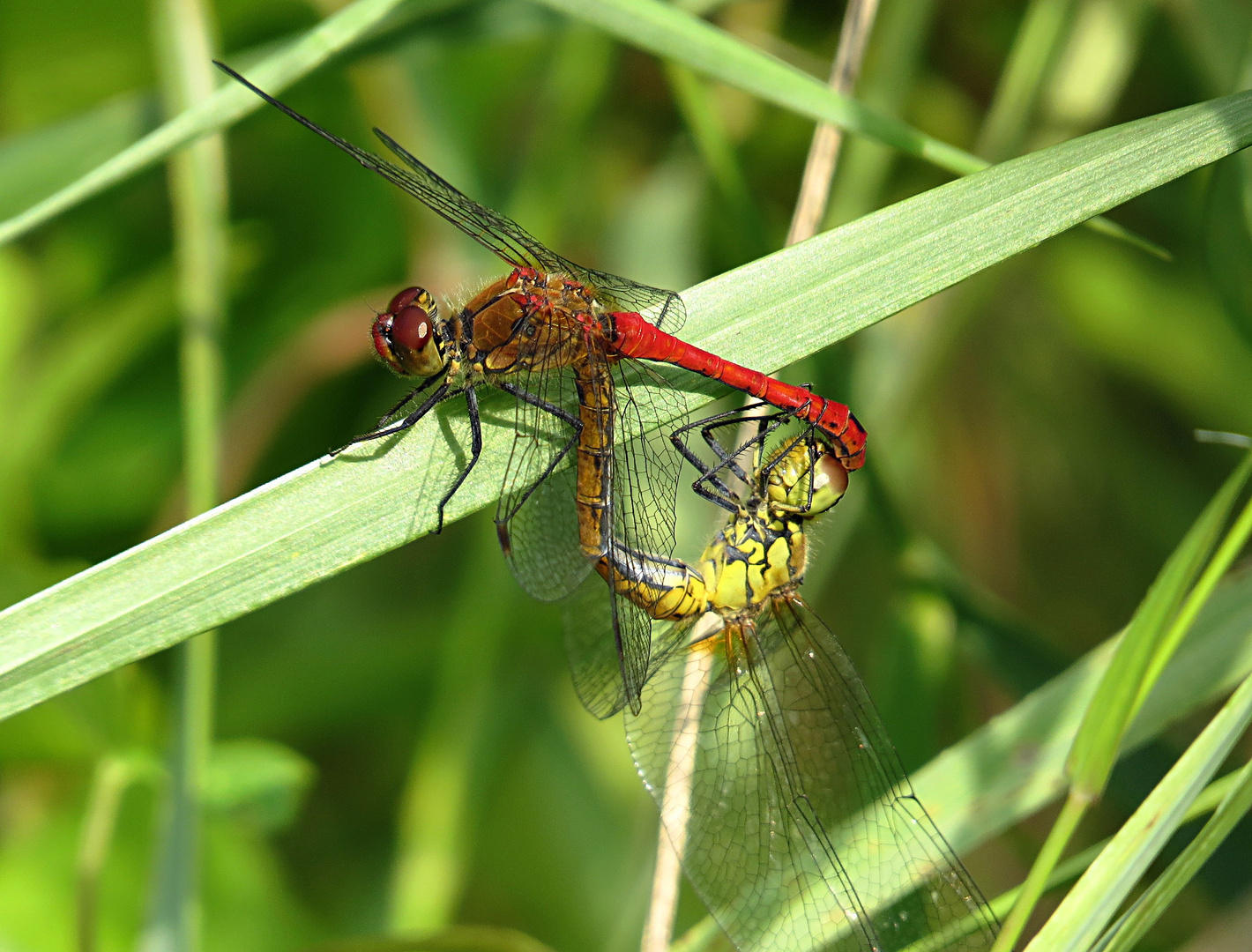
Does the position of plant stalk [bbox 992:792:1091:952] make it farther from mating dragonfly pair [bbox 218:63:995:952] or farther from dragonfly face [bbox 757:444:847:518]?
dragonfly face [bbox 757:444:847:518]

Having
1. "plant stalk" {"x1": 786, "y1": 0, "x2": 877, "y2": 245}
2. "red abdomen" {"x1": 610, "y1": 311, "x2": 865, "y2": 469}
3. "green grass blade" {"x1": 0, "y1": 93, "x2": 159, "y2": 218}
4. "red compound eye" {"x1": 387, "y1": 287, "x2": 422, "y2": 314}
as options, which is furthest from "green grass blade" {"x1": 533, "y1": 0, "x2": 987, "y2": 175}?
"green grass blade" {"x1": 0, "y1": 93, "x2": 159, "y2": 218}

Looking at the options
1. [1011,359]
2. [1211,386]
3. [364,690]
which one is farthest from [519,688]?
[1211,386]

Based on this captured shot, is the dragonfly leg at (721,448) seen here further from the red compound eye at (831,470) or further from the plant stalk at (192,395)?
the plant stalk at (192,395)

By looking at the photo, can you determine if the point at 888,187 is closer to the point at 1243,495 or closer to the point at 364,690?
the point at 1243,495

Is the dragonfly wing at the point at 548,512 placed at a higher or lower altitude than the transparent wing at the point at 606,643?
higher

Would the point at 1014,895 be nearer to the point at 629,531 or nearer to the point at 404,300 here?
the point at 629,531

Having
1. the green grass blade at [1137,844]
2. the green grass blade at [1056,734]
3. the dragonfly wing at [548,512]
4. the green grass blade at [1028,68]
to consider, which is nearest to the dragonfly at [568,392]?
the dragonfly wing at [548,512]

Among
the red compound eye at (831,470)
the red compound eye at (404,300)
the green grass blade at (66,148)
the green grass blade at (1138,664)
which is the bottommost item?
the green grass blade at (1138,664)
